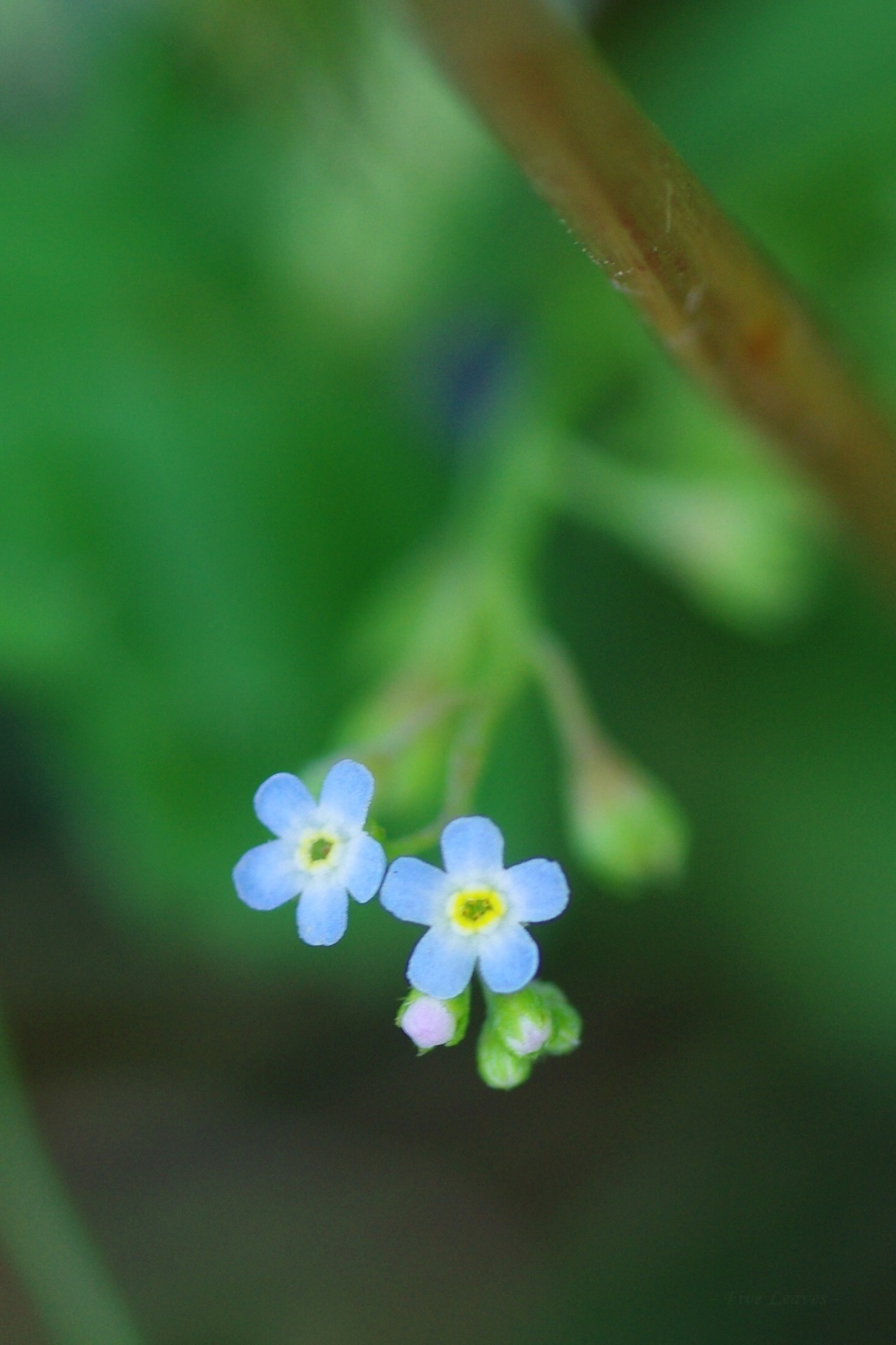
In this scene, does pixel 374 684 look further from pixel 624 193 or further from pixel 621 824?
pixel 624 193

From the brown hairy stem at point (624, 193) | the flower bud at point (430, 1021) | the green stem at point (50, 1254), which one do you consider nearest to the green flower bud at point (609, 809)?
the brown hairy stem at point (624, 193)

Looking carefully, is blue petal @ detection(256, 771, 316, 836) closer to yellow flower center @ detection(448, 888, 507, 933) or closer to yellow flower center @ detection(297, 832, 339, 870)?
yellow flower center @ detection(297, 832, 339, 870)

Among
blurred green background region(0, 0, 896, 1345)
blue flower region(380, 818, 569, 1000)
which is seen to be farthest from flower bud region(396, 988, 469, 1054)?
blurred green background region(0, 0, 896, 1345)

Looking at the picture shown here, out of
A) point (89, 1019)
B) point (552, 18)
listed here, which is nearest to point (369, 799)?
point (552, 18)

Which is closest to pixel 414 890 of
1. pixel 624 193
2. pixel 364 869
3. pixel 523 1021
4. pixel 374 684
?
pixel 364 869

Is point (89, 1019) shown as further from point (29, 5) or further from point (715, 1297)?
point (29, 5)
